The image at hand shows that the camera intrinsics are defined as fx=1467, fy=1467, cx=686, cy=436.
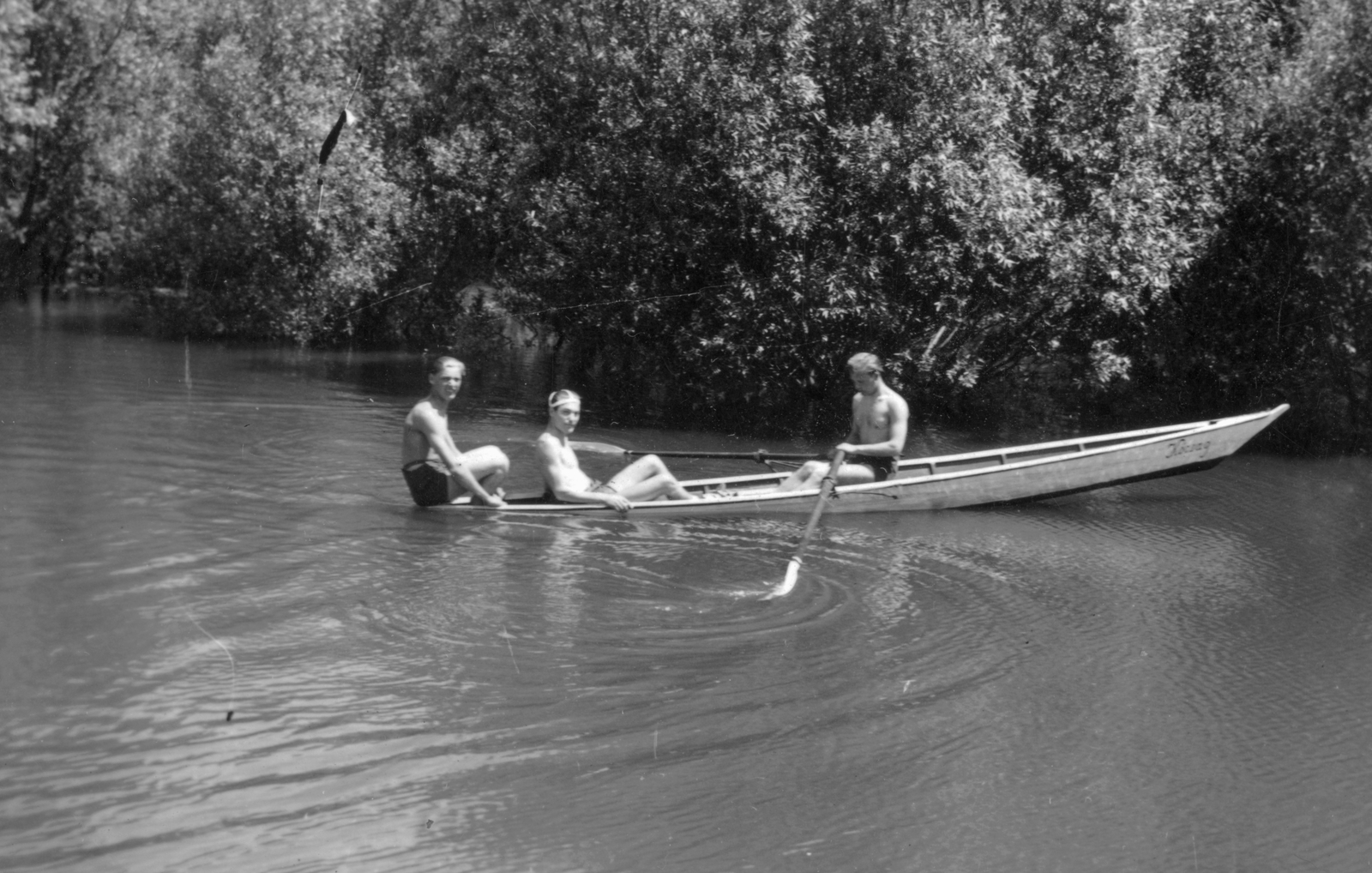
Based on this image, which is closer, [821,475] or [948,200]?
[821,475]

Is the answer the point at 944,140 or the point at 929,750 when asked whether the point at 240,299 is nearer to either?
the point at 944,140

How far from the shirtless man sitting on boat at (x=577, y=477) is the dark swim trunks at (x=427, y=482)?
2.50ft

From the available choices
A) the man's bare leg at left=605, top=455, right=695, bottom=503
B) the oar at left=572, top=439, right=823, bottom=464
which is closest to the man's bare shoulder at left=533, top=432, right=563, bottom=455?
the man's bare leg at left=605, top=455, right=695, bottom=503

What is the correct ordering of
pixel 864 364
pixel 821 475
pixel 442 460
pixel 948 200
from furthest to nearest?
pixel 948 200
pixel 821 475
pixel 864 364
pixel 442 460

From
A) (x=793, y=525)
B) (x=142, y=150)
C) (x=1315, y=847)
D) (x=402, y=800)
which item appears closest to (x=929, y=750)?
(x=1315, y=847)

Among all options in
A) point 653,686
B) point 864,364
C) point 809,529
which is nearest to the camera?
point 653,686

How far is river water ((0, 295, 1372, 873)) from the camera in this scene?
17.5 feet

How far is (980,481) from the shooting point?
12391mm

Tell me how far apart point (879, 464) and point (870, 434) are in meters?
0.29

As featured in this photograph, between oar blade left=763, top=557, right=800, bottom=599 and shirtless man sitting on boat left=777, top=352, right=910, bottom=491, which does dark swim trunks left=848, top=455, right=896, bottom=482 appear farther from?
oar blade left=763, top=557, right=800, bottom=599

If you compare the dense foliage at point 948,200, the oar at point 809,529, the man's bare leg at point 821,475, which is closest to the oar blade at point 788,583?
the oar at point 809,529

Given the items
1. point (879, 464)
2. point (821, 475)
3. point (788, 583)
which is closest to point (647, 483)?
point (821, 475)

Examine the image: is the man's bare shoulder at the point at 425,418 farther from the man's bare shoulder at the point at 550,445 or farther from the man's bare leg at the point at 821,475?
the man's bare leg at the point at 821,475

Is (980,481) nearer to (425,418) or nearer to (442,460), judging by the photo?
(442,460)
